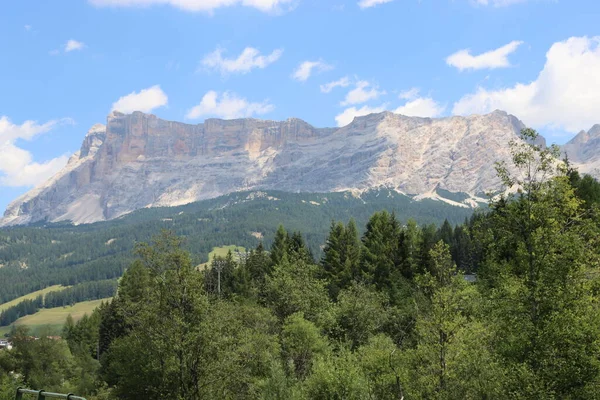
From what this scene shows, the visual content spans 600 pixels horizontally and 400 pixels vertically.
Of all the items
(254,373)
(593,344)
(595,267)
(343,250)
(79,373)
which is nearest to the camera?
(593,344)

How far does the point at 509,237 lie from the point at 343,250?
→ 57.8 m

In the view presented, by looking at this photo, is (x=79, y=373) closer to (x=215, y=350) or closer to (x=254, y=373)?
(x=254, y=373)

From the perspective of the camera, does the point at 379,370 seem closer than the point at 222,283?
Yes

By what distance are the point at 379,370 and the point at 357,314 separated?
16.8 m

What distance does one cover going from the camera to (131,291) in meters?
87.0

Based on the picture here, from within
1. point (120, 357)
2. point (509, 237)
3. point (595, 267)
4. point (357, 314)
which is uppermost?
point (509, 237)

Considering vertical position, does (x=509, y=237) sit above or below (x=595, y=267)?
above

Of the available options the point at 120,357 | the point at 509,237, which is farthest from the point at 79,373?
the point at 509,237

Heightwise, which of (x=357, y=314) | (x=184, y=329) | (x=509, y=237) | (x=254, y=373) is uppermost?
(x=509, y=237)

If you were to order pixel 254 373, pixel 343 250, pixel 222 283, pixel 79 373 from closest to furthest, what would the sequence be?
pixel 254 373, pixel 79 373, pixel 343 250, pixel 222 283

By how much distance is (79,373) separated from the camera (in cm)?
8056

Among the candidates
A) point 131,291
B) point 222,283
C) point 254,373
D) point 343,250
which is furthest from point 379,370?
point 222,283

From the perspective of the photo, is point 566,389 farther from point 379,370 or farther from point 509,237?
point 379,370

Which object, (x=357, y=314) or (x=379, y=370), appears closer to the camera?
(x=379, y=370)
